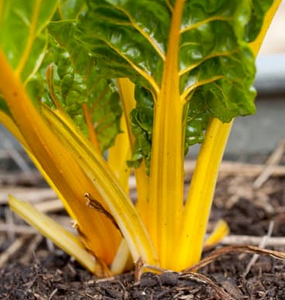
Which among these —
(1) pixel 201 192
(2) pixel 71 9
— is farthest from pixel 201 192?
(2) pixel 71 9

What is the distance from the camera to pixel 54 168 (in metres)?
0.97

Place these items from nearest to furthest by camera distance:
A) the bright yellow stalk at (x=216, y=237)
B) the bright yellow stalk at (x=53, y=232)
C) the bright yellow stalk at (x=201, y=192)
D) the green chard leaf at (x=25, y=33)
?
the green chard leaf at (x=25, y=33) < the bright yellow stalk at (x=201, y=192) < the bright yellow stalk at (x=53, y=232) < the bright yellow stalk at (x=216, y=237)

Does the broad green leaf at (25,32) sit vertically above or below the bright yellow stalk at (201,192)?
above

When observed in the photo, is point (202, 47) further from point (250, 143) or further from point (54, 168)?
point (250, 143)

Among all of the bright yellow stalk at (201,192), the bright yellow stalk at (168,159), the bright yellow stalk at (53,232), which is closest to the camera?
the bright yellow stalk at (168,159)

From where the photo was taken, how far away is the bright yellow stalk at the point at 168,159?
92 centimetres

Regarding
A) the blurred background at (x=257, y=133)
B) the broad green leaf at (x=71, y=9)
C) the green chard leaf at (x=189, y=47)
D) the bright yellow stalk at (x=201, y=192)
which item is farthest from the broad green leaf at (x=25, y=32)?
the blurred background at (x=257, y=133)

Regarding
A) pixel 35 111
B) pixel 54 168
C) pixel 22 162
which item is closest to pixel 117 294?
pixel 54 168

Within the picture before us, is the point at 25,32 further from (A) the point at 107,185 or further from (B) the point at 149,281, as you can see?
(B) the point at 149,281

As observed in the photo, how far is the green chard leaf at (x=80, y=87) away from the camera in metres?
0.99

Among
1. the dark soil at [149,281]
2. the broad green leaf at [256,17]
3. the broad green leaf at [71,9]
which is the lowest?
the dark soil at [149,281]

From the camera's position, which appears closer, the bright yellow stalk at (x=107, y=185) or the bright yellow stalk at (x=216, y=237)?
Answer: the bright yellow stalk at (x=107, y=185)

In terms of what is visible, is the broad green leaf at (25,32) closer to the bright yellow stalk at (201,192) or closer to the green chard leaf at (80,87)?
the green chard leaf at (80,87)

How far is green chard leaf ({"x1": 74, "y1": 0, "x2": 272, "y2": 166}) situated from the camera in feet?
2.78
